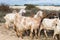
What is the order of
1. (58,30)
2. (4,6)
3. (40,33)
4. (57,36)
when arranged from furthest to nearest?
1. (4,6)
2. (40,33)
3. (57,36)
4. (58,30)

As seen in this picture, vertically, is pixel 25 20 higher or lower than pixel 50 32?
higher

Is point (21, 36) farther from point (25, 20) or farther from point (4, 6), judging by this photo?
point (4, 6)

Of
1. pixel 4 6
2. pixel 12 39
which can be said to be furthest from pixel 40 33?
pixel 4 6

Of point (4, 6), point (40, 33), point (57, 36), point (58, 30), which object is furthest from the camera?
point (4, 6)

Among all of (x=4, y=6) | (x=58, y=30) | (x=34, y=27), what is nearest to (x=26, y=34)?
(x=34, y=27)

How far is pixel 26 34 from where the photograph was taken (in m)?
16.7

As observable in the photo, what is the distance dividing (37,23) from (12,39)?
185cm

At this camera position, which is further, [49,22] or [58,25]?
[49,22]

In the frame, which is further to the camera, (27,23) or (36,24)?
(27,23)

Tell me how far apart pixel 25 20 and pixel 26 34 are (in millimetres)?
1779

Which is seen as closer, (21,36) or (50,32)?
(21,36)

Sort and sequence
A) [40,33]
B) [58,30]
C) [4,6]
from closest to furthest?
[58,30]
[40,33]
[4,6]

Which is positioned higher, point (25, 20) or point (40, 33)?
point (25, 20)

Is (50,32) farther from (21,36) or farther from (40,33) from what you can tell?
(21,36)
